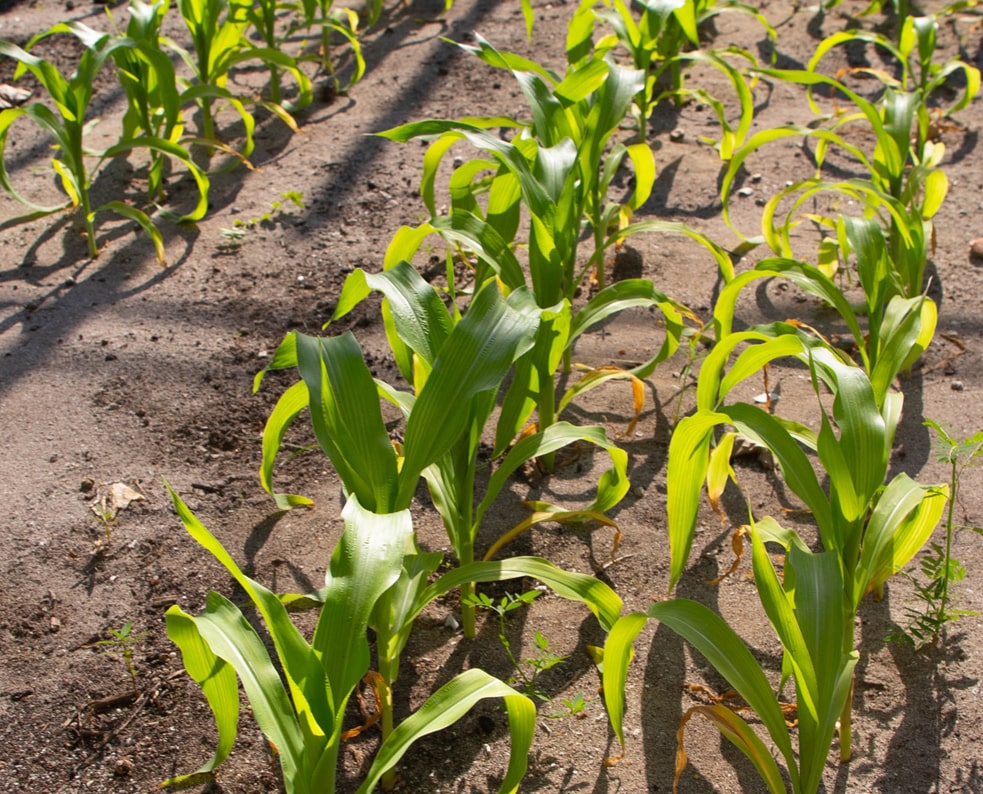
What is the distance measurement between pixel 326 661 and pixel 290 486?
0.86 meters

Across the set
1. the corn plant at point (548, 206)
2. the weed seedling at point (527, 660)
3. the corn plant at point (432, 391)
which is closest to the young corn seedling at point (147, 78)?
the corn plant at point (548, 206)

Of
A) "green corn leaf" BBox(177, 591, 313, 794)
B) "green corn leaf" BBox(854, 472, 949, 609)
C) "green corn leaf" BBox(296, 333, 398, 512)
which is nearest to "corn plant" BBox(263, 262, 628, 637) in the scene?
"green corn leaf" BBox(296, 333, 398, 512)

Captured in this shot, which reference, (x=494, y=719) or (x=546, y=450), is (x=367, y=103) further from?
(x=494, y=719)

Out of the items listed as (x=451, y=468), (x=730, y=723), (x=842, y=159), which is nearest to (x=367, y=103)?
(x=842, y=159)

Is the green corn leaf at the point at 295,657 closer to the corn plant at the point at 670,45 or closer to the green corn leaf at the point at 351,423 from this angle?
the green corn leaf at the point at 351,423

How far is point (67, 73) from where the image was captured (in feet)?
12.0

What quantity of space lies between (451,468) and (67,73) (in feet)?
9.24

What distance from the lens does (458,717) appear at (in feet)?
4.14

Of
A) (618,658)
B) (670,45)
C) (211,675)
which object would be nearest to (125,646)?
(211,675)

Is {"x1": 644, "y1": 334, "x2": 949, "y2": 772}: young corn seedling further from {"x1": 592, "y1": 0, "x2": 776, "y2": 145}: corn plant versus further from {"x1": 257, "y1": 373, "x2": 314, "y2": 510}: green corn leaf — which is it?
{"x1": 592, "y1": 0, "x2": 776, "y2": 145}: corn plant

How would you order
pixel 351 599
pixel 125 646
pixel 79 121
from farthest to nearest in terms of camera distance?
pixel 79 121
pixel 125 646
pixel 351 599

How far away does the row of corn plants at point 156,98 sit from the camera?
2.51 meters

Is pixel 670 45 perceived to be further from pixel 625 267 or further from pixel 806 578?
pixel 806 578

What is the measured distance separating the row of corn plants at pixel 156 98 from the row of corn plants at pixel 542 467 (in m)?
0.90
